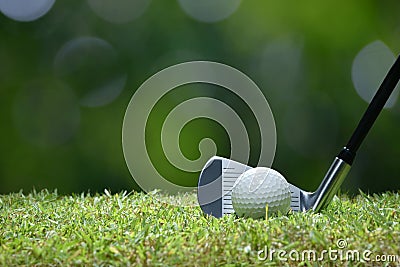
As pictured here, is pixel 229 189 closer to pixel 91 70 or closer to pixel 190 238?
pixel 190 238

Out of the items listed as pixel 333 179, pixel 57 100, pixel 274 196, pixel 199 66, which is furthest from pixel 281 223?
pixel 57 100

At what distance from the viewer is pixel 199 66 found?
4.10m

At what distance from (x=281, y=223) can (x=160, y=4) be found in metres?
3.33

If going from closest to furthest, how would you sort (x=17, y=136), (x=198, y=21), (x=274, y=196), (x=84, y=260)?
1. (x=84, y=260)
2. (x=274, y=196)
3. (x=17, y=136)
4. (x=198, y=21)

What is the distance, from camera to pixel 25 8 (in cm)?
418

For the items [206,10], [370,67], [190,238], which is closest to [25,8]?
[206,10]

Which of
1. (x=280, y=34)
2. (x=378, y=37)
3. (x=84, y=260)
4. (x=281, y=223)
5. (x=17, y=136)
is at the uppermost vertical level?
(x=17, y=136)

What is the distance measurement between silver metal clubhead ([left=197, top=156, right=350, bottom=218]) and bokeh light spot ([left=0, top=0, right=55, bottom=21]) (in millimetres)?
2996

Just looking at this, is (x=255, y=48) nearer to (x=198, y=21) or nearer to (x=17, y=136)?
(x=198, y=21)

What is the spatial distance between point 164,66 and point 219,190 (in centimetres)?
257

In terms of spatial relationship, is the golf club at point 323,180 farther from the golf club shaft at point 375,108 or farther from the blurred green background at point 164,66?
the blurred green background at point 164,66

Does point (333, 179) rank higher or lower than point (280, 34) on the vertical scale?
lower

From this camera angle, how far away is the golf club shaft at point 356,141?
66.4 inches

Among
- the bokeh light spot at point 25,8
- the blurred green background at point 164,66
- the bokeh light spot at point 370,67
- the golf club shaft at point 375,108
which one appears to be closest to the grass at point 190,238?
the golf club shaft at point 375,108
